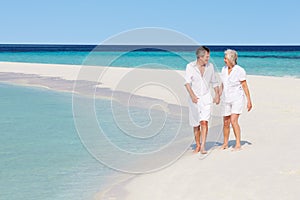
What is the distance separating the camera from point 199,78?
24.7 ft

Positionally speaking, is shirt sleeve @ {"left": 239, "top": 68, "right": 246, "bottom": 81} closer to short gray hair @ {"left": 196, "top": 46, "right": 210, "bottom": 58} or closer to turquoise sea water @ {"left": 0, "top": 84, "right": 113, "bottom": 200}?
short gray hair @ {"left": 196, "top": 46, "right": 210, "bottom": 58}

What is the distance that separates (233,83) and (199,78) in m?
0.60

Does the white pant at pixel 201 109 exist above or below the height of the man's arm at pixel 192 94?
below

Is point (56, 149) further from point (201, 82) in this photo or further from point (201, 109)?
point (201, 82)

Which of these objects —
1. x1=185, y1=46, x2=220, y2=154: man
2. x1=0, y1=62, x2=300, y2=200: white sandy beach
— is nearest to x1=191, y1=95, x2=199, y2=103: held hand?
x1=185, y1=46, x2=220, y2=154: man

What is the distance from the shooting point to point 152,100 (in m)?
16.8

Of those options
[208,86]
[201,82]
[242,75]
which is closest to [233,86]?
[242,75]

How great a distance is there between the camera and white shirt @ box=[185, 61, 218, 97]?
751cm

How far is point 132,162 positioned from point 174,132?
2.79 meters

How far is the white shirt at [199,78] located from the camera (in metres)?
7.51

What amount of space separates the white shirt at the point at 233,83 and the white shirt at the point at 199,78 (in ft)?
0.80

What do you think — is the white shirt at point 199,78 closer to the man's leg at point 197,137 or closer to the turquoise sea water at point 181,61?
the man's leg at point 197,137

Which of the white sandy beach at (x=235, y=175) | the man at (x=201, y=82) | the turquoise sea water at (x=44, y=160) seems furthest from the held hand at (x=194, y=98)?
the turquoise sea water at (x=44, y=160)

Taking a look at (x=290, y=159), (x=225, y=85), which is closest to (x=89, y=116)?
(x=225, y=85)
